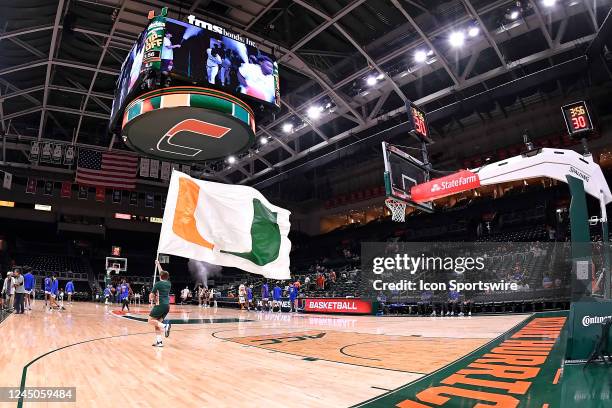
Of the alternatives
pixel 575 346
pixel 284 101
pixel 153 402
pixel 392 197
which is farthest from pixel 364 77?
pixel 153 402

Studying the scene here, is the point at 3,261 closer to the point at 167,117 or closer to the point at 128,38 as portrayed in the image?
the point at 128,38

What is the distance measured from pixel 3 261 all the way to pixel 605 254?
122 ft

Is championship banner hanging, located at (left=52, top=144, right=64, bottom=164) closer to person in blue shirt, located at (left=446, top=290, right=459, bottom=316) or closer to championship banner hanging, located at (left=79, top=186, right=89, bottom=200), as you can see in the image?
championship banner hanging, located at (left=79, top=186, right=89, bottom=200)

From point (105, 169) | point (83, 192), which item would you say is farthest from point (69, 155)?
point (83, 192)

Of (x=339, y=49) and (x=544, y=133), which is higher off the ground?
(x=339, y=49)

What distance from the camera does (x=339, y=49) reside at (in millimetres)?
20156

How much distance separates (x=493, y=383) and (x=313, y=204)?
3575 cm

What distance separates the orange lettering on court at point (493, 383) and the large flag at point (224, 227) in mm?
4006

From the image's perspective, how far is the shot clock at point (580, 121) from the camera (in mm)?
9672

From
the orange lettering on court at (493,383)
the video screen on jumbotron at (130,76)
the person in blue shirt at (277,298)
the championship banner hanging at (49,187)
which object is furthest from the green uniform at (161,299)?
the championship banner hanging at (49,187)

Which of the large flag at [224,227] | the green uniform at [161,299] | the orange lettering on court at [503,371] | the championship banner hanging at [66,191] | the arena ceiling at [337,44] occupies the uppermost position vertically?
the arena ceiling at [337,44]

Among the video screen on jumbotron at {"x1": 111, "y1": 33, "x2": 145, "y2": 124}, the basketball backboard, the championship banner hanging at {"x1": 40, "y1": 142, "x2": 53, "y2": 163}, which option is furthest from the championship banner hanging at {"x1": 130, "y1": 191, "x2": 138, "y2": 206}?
the basketball backboard

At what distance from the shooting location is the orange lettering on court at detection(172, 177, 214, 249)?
6598 millimetres

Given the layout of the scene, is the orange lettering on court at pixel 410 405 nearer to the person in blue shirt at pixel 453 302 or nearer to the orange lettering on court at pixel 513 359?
the orange lettering on court at pixel 513 359
